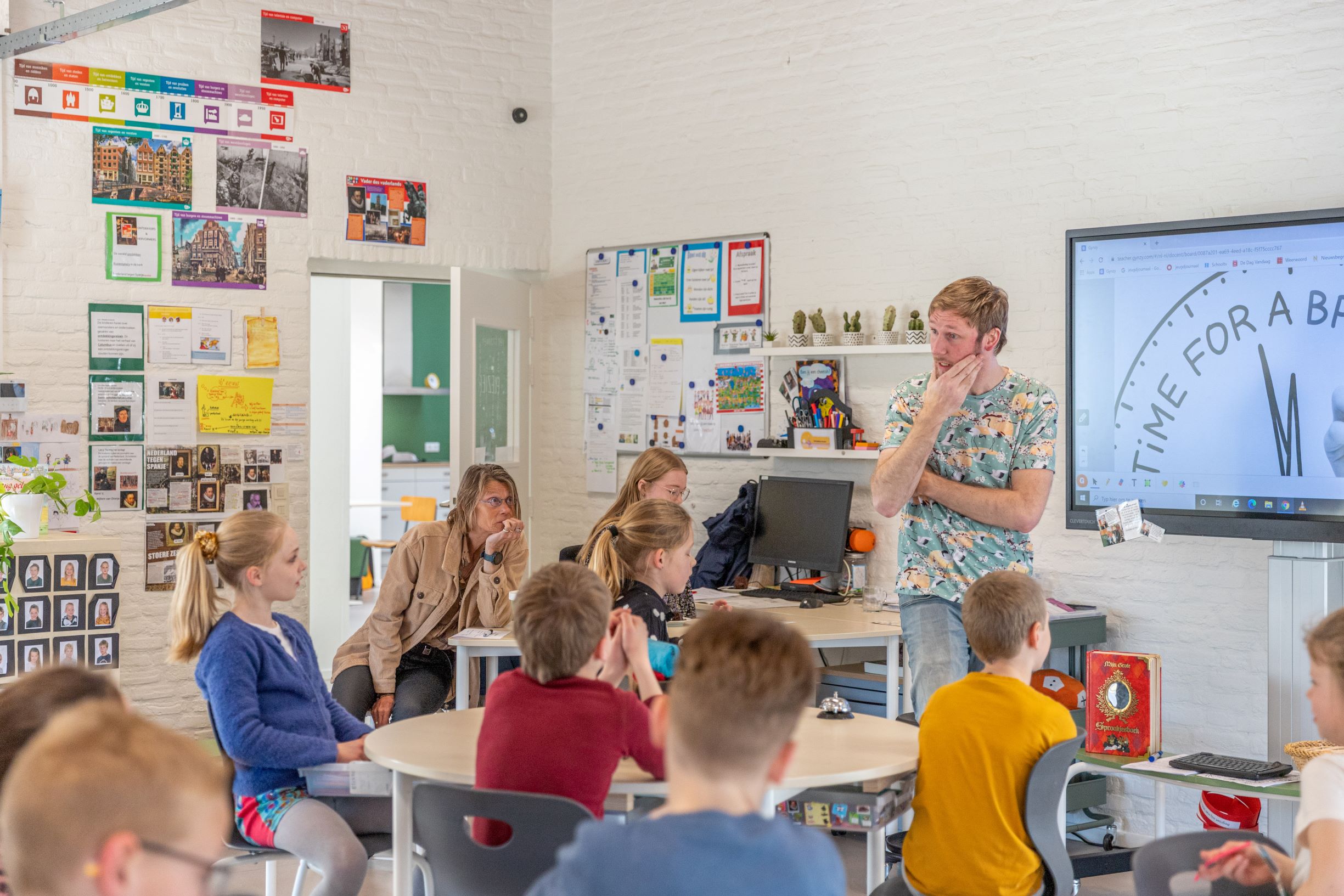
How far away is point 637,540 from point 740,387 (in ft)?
9.02

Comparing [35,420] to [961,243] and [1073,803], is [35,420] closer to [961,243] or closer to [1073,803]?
[961,243]

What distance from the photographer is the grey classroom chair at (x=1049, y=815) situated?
7.79 ft

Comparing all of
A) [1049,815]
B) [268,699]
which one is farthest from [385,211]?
[1049,815]

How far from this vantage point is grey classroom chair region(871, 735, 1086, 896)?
2.38 meters

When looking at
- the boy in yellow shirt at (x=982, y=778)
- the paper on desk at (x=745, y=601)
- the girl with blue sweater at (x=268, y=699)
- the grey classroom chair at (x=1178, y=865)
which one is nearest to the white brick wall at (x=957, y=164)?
the paper on desk at (x=745, y=601)

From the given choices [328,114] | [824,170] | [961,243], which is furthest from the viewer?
[328,114]

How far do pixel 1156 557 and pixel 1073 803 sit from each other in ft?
3.04

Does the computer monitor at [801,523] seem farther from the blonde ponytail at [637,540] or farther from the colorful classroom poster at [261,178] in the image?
the colorful classroom poster at [261,178]

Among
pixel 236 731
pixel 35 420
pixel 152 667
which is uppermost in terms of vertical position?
pixel 35 420

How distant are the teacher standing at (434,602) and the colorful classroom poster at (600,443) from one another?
1.99 meters

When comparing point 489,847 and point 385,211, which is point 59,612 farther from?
point 489,847

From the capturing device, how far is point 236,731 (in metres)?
2.76

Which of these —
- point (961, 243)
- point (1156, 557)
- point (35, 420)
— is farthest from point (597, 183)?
point (1156, 557)

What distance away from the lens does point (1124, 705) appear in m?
3.15
